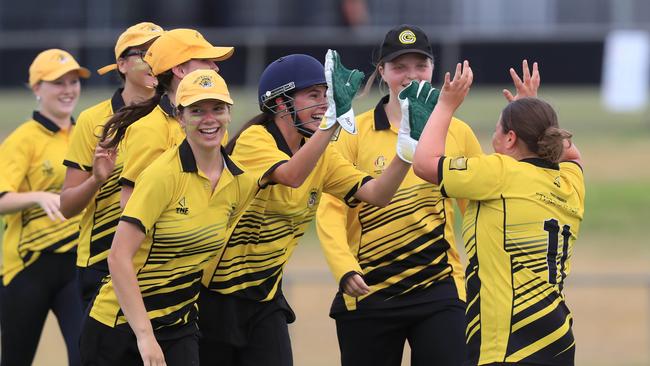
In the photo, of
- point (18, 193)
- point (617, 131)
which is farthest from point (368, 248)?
point (617, 131)

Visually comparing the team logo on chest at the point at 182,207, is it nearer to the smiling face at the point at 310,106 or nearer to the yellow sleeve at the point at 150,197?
the yellow sleeve at the point at 150,197

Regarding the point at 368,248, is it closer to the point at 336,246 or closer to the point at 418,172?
the point at 336,246

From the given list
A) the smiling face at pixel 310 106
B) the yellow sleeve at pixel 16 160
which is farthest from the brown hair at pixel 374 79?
the yellow sleeve at pixel 16 160

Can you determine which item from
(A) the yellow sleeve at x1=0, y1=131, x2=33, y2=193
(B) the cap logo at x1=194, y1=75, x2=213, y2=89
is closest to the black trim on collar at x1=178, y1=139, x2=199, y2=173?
(B) the cap logo at x1=194, y1=75, x2=213, y2=89

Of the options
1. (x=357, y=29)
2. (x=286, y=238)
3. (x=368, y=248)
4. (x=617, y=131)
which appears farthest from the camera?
(x=357, y=29)

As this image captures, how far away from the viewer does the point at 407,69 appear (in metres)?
Answer: 6.13

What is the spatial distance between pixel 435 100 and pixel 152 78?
4.48 feet

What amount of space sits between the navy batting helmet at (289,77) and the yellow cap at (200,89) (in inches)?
17.5

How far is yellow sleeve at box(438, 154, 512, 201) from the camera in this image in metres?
5.17

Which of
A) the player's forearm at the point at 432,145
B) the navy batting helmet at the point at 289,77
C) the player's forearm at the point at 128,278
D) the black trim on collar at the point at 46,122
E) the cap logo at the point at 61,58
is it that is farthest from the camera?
the cap logo at the point at 61,58

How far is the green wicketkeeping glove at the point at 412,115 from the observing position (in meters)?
5.47

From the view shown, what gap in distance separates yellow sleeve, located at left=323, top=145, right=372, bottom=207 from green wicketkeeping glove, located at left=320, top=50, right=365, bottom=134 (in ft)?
1.93

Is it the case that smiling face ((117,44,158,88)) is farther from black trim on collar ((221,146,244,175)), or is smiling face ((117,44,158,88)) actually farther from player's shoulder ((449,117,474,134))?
player's shoulder ((449,117,474,134))

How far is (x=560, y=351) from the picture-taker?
17.2 ft
